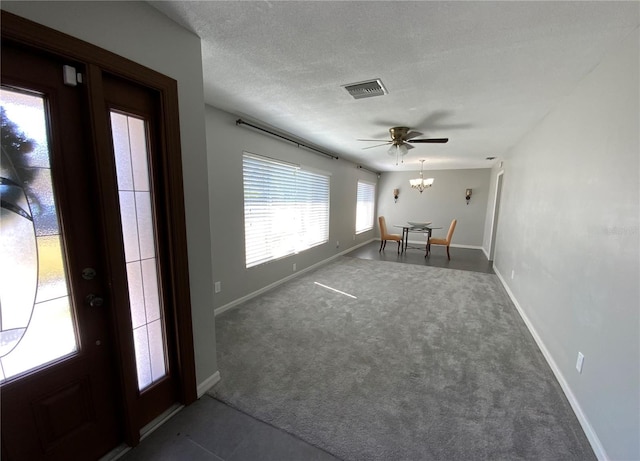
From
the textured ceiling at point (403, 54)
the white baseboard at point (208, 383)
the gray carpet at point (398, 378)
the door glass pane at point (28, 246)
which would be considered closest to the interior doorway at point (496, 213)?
the gray carpet at point (398, 378)

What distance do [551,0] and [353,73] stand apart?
3.72 feet

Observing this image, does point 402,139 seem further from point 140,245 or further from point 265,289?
point 140,245

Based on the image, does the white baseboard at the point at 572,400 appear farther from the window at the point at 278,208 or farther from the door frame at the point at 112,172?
the window at the point at 278,208

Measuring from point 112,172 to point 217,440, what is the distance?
1.60 metres

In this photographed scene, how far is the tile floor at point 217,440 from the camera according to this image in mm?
1382

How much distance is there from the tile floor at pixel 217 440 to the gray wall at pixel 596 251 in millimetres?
1585

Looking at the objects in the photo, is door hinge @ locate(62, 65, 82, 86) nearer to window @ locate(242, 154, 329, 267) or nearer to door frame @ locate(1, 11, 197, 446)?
door frame @ locate(1, 11, 197, 446)

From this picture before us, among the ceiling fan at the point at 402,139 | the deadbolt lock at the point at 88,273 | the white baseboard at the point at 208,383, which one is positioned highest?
the ceiling fan at the point at 402,139

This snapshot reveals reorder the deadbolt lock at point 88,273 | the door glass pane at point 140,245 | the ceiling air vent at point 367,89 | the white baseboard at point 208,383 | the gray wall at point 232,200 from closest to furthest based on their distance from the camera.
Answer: the deadbolt lock at point 88,273 < the door glass pane at point 140,245 < the white baseboard at point 208,383 < the ceiling air vent at point 367,89 < the gray wall at point 232,200

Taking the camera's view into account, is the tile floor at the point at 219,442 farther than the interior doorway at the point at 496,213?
No

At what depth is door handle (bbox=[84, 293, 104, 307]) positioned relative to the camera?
1.23m

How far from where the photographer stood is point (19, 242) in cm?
103

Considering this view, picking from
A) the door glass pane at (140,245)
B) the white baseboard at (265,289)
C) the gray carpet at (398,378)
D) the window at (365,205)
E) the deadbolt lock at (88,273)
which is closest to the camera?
the deadbolt lock at (88,273)

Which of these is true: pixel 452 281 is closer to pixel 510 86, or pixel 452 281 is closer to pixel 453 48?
pixel 510 86
